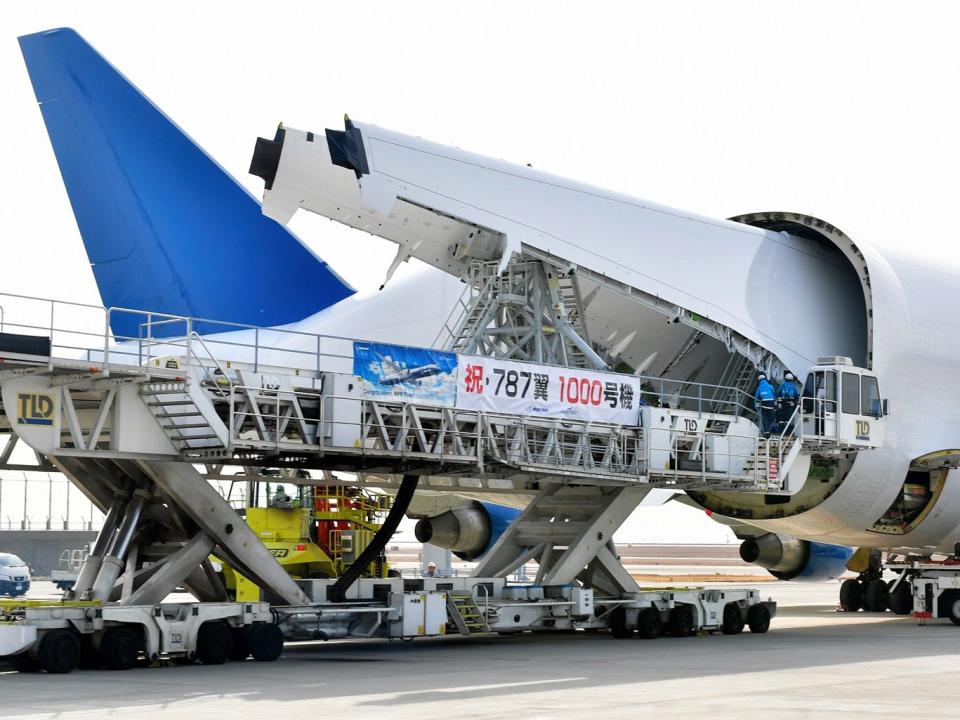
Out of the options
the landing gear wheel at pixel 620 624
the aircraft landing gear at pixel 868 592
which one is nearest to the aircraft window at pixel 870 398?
the landing gear wheel at pixel 620 624

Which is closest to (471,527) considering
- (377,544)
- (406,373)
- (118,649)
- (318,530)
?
(318,530)

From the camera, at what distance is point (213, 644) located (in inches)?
776

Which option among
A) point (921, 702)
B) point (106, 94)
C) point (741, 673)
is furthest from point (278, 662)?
point (106, 94)

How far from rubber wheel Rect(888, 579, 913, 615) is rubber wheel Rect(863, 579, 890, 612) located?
92 centimetres

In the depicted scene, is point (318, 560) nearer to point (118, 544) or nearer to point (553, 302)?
point (553, 302)

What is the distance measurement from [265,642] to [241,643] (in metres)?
0.33

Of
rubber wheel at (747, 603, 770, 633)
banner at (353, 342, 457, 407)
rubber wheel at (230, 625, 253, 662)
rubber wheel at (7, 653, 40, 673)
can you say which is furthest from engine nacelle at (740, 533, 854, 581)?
rubber wheel at (7, 653, 40, 673)

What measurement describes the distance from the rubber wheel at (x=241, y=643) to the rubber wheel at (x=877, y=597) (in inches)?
818

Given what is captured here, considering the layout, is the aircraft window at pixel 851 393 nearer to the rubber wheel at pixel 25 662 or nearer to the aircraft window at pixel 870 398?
the aircraft window at pixel 870 398

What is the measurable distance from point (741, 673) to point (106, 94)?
915 inches

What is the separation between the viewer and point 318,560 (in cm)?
3103

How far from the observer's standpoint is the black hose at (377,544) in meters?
22.9

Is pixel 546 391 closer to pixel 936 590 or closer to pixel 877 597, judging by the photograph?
pixel 936 590

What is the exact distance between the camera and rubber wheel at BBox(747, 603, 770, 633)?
1089 inches
